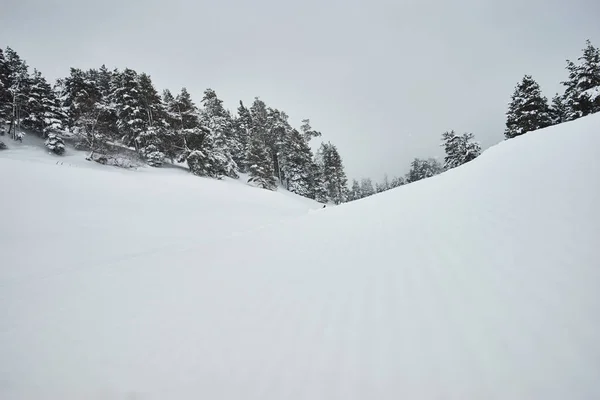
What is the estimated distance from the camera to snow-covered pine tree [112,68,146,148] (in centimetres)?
2272

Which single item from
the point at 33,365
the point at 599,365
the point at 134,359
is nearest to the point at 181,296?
the point at 134,359

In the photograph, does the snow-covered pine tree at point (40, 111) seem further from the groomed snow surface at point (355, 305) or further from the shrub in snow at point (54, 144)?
the groomed snow surface at point (355, 305)

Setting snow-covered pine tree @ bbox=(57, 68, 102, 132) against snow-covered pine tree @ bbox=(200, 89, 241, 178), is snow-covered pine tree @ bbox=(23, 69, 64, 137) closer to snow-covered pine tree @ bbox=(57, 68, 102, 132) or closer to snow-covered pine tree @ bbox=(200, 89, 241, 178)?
snow-covered pine tree @ bbox=(57, 68, 102, 132)

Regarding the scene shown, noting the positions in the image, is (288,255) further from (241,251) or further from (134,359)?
(134,359)

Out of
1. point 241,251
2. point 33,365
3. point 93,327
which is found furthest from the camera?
point 241,251

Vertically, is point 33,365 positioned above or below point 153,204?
below

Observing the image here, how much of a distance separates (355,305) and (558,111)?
38.4 meters

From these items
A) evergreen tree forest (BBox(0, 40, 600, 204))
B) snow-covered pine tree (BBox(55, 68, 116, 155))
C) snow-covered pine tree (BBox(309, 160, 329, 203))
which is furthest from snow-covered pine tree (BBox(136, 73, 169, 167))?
snow-covered pine tree (BBox(309, 160, 329, 203))

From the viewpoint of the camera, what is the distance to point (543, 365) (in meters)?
1.90

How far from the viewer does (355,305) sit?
10.1ft

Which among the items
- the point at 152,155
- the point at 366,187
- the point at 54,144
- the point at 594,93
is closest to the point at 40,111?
the point at 54,144

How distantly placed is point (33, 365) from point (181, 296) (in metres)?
1.64

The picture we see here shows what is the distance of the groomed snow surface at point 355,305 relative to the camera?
2070 mm

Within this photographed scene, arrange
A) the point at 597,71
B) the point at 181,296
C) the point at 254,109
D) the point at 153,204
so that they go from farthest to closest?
the point at 254,109 → the point at 597,71 → the point at 153,204 → the point at 181,296
